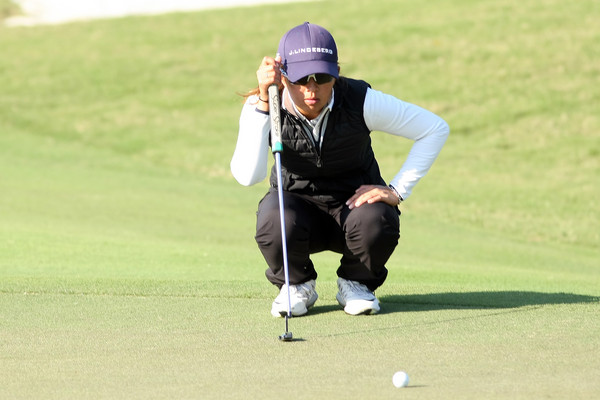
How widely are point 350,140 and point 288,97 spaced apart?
0.40 m

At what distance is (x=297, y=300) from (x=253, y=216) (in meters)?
6.79

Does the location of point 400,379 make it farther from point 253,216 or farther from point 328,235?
point 253,216

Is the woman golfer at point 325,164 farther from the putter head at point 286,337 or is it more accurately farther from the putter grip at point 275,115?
the putter head at point 286,337

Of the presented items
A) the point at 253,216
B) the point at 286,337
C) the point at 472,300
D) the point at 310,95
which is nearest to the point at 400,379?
the point at 286,337

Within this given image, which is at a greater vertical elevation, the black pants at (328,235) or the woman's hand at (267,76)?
the woman's hand at (267,76)

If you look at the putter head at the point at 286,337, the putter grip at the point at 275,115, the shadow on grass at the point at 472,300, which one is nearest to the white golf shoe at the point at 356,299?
the shadow on grass at the point at 472,300

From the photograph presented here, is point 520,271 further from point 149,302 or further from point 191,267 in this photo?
point 149,302

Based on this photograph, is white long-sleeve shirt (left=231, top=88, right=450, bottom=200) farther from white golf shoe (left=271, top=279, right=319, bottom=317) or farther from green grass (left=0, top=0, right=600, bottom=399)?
green grass (left=0, top=0, right=600, bottom=399)

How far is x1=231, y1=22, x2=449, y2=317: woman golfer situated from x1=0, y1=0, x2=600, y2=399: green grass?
0.31m

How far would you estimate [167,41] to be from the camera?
27.5 metres

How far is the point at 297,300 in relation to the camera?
532cm

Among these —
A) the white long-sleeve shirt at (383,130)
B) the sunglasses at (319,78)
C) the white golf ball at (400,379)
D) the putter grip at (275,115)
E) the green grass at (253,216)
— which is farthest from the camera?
the white long-sleeve shirt at (383,130)

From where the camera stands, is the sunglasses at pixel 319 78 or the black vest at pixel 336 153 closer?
the sunglasses at pixel 319 78

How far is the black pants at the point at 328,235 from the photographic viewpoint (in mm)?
5289
